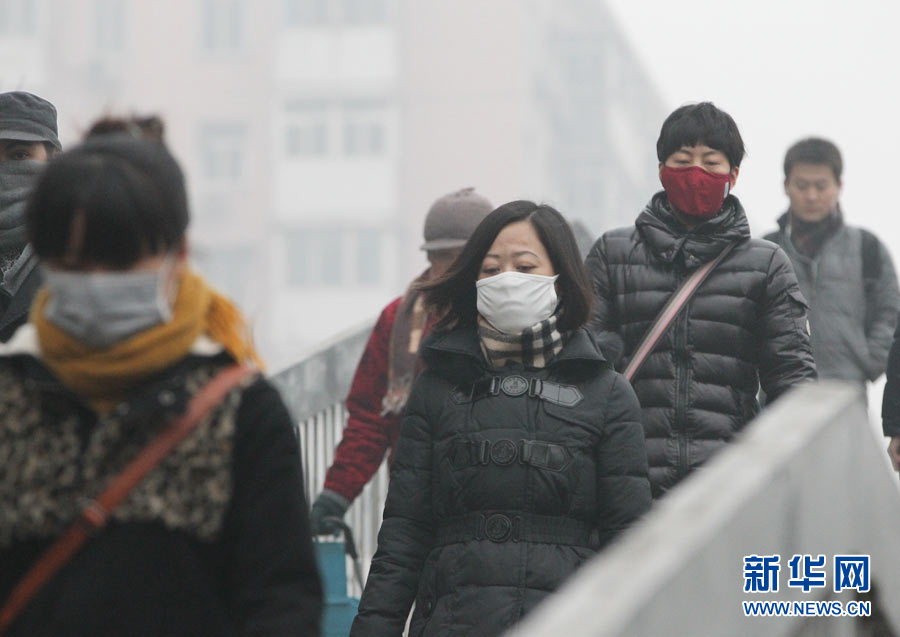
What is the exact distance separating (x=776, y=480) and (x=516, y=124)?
53.6 meters

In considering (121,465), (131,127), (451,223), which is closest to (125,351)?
(121,465)

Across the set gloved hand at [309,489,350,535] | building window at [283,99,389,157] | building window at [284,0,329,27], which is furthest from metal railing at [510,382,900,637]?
building window at [284,0,329,27]

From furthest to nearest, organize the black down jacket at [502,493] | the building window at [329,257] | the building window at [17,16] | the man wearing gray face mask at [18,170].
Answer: the building window at [17,16]
the building window at [329,257]
the man wearing gray face mask at [18,170]
the black down jacket at [502,493]

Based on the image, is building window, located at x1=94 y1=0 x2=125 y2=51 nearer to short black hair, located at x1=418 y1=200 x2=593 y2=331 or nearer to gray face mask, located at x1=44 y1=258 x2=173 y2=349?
short black hair, located at x1=418 y1=200 x2=593 y2=331

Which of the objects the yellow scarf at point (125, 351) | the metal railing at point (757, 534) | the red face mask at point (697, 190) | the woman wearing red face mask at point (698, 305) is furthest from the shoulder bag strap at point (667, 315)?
the yellow scarf at point (125, 351)

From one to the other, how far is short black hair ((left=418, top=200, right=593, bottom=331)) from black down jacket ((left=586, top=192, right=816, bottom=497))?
678mm

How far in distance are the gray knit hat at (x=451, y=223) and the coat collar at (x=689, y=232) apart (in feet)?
3.57

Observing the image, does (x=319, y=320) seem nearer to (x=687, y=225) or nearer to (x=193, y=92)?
(x=193, y=92)

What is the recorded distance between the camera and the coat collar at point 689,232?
641 cm

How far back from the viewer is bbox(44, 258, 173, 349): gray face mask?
10.3 ft

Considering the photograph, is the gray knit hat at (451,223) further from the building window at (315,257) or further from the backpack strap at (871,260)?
the building window at (315,257)

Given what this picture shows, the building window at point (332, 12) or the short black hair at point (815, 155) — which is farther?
the building window at point (332, 12)

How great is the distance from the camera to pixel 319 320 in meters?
57.9

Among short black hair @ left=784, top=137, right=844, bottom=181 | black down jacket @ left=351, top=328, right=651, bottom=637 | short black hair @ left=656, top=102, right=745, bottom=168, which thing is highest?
short black hair @ left=656, top=102, right=745, bottom=168
